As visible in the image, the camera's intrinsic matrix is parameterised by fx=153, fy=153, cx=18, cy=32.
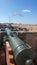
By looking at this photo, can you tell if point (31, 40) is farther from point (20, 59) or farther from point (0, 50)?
point (20, 59)

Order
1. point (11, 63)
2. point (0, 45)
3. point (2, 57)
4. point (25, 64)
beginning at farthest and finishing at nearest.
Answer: point (0, 45) → point (2, 57) → point (11, 63) → point (25, 64)

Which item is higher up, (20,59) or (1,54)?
(20,59)

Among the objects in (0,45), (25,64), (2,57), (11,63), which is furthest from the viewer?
(0,45)

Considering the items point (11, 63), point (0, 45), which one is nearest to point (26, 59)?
point (11, 63)

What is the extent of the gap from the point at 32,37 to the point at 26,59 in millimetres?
4486

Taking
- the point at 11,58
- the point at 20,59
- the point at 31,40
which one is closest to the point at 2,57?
the point at 31,40

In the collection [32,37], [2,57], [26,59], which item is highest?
[26,59]

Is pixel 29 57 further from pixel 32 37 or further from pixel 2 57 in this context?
pixel 32 37

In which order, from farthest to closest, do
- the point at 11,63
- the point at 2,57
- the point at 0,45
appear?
the point at 0,45, the point at 2,57, the point at 11,63

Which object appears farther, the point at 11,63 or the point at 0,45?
the point at 0,45

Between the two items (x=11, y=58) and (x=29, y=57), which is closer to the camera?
(x=29, y=57)

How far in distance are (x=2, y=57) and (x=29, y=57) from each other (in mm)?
3464

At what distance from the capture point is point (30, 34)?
287 inches

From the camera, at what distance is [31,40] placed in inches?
284
